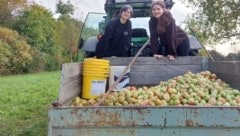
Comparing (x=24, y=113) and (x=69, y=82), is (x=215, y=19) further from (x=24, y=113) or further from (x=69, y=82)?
(x=69, y=82)

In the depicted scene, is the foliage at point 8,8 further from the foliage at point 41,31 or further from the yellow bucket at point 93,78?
the yellow bucket at point 93,78

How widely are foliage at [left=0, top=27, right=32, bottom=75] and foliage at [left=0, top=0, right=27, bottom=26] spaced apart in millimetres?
3968

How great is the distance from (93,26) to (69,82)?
4644 mm

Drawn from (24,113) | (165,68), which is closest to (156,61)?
(165,68)

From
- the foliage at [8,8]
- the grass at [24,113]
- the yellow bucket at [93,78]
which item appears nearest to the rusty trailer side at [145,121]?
the yellow bucket at [93,78]

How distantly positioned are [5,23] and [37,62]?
179 inches

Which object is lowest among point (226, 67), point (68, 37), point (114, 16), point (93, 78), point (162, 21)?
point (93, 78)

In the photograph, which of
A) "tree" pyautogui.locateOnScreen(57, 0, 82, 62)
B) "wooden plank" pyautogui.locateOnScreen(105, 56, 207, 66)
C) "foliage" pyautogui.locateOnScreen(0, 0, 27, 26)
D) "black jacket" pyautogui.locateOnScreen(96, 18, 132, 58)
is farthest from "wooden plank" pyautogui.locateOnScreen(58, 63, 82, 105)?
"tree" pyautogui.locateOnScreen(57, 0, 82, 62)

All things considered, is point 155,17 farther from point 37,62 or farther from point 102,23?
point 37,62

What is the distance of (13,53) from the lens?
93.2 ft

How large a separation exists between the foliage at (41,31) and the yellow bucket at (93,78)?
27.1 m

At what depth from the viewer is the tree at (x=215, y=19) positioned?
2167 centimetres

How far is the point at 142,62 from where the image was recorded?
18.7 feet

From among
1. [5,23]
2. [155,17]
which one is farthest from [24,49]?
[155,17]
